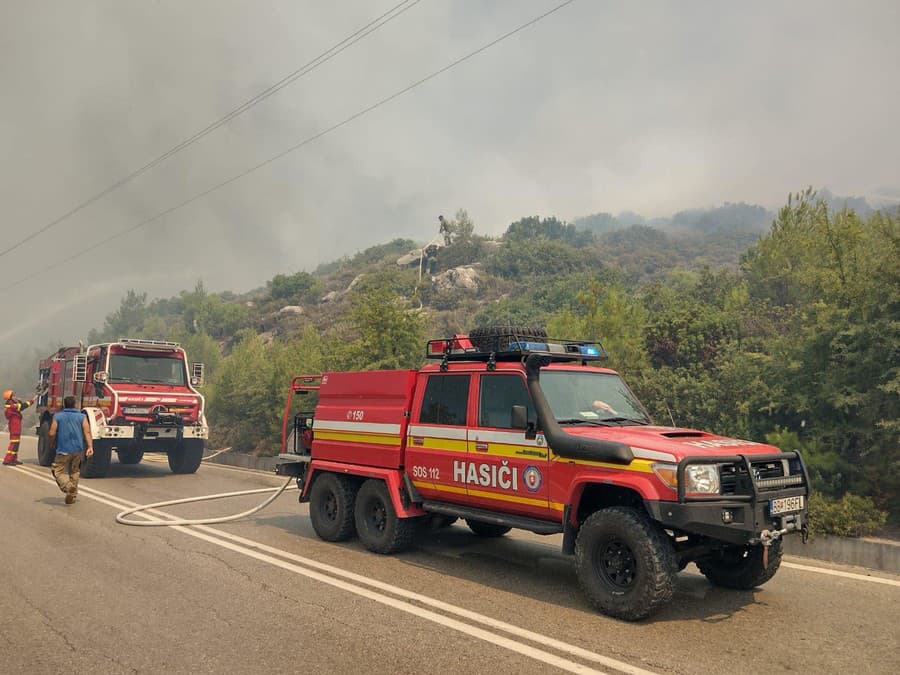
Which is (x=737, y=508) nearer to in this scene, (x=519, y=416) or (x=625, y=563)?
(x=625, y=563)

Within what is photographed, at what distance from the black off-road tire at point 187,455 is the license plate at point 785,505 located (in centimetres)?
1408

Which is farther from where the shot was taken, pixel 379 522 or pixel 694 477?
pixel 379 522

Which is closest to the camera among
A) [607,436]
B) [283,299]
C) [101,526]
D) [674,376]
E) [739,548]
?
[607,436]

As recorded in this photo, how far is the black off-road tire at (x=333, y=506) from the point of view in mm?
8477

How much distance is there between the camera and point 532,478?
634 cm

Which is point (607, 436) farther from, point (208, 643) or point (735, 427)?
point (735, 427)

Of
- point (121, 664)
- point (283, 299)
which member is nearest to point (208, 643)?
point (121, 664)

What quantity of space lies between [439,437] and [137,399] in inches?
421

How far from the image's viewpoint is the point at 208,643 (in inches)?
191

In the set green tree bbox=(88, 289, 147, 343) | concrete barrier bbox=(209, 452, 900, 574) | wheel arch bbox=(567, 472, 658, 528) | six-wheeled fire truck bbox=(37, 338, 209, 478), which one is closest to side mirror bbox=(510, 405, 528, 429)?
wheel arch bbox=(567, 472, 658, 528)

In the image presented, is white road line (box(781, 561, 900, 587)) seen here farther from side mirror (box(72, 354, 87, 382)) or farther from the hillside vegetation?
side mirror (box(72, 354, 87, 382))

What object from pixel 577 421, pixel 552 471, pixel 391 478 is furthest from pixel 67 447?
pixel 577 421

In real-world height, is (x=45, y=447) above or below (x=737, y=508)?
below

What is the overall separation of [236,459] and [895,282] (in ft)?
56.3
